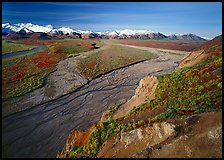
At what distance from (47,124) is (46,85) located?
34.2 ft

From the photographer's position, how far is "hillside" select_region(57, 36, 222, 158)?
9.53 metres

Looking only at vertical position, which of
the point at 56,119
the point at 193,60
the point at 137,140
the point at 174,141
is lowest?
the point at 56,119

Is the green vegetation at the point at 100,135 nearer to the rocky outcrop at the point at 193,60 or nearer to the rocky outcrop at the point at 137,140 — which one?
the rocky outcrop at the point at 137,140

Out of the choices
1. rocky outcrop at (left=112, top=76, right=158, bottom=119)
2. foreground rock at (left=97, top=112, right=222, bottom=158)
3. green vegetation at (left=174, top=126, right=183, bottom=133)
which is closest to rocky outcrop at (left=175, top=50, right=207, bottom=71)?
rocky outcrop at (left=112, top=76, right=158, bottom=119)

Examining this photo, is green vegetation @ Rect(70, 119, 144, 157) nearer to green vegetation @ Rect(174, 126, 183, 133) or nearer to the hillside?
the hillside

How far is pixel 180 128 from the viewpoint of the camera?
34.4 feet

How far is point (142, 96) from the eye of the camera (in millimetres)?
18922

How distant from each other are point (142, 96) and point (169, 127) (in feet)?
27.4

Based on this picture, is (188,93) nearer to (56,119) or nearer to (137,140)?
(137,140)

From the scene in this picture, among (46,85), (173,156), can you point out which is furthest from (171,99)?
(46,85)

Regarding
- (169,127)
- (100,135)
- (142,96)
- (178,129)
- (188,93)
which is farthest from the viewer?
(142,96)

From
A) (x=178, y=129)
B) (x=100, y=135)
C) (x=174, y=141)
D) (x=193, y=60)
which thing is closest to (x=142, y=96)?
(x=100, y=135)

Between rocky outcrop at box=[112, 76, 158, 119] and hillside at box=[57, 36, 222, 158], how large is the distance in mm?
140

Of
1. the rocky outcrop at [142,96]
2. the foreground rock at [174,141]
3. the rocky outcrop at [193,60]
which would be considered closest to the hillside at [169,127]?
the foreground rock at [174,141]
